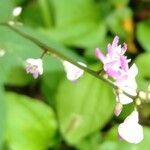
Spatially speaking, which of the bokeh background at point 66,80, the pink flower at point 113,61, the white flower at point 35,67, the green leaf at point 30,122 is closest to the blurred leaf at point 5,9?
the bokeh background at point 66,80

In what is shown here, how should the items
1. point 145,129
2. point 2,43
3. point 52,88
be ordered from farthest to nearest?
point 52,88, point 145,129, point 2,43

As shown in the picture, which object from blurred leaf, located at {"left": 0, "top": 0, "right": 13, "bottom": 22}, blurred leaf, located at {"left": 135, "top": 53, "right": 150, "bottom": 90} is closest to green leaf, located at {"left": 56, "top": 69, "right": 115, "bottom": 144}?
blurred leaf, located at {"left": 135, "top": 53, "right": 150, "bottom": 90}

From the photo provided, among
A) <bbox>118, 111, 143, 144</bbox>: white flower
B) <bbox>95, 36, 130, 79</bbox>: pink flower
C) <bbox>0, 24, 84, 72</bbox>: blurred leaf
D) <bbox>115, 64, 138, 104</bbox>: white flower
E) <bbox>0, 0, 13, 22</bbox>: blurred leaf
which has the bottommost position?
<bbox>0, 24, 84, 72</bbox>: blurred leaf

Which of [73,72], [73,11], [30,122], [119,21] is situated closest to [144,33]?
[119,21]

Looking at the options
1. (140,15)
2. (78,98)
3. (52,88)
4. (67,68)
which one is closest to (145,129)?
(78,98)

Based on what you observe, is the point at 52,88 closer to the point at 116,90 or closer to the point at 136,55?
the point at 136,55

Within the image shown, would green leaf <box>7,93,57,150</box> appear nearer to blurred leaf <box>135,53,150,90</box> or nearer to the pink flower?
blurred leaf <box>135,53,150,90</box>

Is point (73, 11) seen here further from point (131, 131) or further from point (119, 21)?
point (131, 131)
